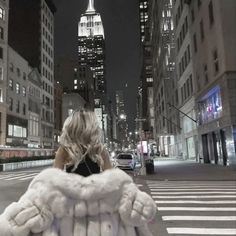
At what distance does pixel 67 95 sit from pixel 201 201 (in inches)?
4299

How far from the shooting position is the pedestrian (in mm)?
2852

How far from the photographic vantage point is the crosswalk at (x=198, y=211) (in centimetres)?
860

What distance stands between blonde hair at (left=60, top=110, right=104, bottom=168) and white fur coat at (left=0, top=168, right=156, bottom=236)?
0.17m

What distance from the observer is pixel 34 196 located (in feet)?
9.50

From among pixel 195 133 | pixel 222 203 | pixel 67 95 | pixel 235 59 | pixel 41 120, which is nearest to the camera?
pixel 222 203

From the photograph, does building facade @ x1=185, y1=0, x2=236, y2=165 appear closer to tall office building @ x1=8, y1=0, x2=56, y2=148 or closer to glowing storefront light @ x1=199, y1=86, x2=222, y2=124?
glowing storefront light @ x1=199, y1=86, x2=222, y2=124

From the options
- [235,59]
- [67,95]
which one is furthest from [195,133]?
[67,95]

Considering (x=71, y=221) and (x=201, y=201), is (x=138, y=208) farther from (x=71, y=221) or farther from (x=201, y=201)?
(x=201, y=201)

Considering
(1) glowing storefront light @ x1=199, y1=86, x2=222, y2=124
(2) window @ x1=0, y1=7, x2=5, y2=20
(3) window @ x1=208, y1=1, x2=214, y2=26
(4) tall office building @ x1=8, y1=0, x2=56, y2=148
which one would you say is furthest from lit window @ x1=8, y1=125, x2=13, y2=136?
(3) window @ x1=208, y1=1, x2=214, y2=26

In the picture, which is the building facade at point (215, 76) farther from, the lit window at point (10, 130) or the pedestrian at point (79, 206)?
the lit window at point (10, 130)

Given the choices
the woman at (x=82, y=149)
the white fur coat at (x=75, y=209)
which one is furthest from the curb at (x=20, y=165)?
the white fur coat at (x=75, y=209)

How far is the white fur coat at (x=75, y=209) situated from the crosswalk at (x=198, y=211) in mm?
5659

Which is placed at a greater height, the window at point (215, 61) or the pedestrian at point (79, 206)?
the window at point (215, 61)

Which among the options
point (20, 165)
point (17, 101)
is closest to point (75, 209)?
point (20, 165)
